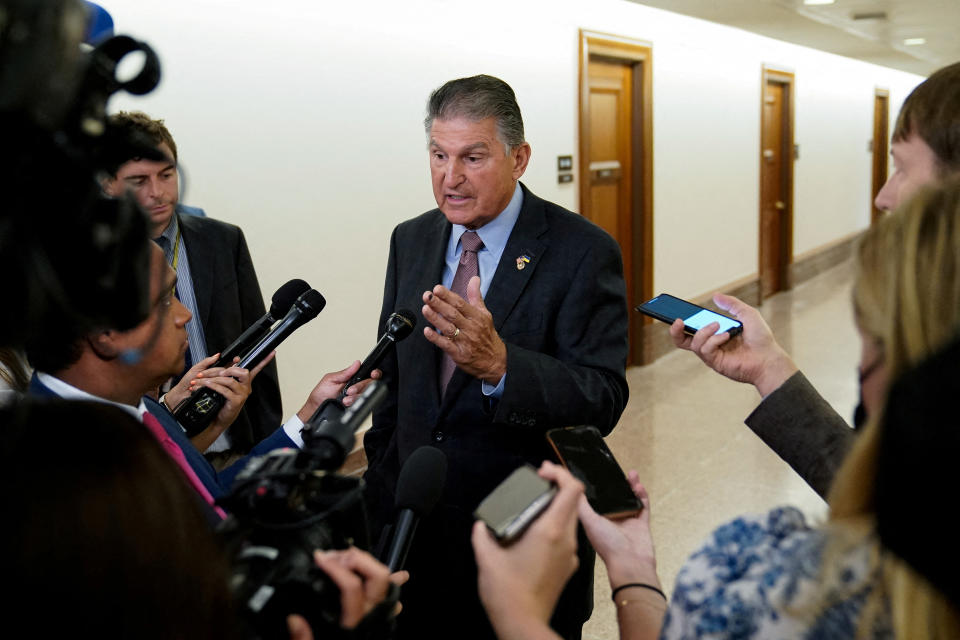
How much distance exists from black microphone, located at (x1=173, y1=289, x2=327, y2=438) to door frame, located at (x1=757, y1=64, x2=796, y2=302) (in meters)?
7.35

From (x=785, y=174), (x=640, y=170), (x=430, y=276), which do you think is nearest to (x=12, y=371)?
(x=430, y=276)

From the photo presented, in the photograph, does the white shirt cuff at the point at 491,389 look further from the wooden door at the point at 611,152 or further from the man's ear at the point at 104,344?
the wooden door at the point at 611,152

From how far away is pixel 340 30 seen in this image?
3.74m

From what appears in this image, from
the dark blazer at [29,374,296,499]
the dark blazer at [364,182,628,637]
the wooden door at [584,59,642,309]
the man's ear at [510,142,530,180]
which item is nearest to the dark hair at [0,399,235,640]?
the dark blazer at [29,374,296,499]

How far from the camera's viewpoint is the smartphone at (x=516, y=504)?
974 mm

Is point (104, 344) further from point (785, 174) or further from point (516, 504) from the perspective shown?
point (785, 174)

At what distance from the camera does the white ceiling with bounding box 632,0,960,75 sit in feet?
19.1

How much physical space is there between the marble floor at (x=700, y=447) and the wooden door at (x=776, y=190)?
1644mm

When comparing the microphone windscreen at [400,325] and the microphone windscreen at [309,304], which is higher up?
the microphone windscreen at [309,304]

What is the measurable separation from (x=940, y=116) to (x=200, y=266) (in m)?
1.93

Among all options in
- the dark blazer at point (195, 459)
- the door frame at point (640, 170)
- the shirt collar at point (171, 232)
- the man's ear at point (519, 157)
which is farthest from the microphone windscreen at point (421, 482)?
the door frame at point (640, 170)

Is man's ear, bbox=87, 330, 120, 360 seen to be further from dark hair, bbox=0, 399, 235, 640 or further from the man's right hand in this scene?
the man's right hand

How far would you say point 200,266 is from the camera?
245 cm

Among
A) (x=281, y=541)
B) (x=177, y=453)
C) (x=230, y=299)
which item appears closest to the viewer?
(x=281, y=541)
